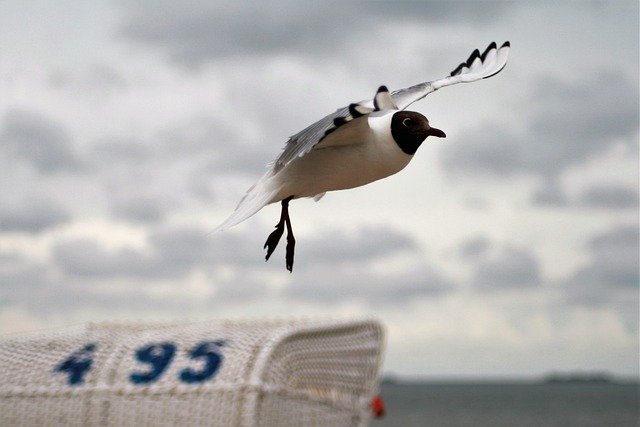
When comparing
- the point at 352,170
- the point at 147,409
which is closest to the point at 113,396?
the point at 147,409

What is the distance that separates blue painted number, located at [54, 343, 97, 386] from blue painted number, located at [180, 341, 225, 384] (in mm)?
1190

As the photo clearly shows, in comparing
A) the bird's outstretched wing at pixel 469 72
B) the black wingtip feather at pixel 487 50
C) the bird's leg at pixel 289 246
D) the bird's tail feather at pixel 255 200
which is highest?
the black wingtip feather at pixel 487 50

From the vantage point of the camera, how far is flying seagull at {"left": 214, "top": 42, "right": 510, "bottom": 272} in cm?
289

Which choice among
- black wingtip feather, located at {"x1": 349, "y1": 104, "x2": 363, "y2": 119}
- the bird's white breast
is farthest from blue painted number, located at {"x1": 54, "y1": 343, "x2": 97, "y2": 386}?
black wingtip feather, located at {"x1": 349, "y1": 104, "x2": 363, "y2": 119}

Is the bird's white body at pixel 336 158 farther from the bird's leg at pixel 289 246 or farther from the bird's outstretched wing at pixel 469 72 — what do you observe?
the bird's outstretched wing at pixel 469 72

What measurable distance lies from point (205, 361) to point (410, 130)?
7547 mm

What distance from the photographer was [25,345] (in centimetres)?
1133

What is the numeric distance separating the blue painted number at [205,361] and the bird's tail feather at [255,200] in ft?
22.5

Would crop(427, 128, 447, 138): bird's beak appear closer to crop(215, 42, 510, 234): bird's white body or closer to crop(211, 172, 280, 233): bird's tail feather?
crop(215, 42, 510, 234): bird's white body

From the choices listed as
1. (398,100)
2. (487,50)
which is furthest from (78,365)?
(398,100)

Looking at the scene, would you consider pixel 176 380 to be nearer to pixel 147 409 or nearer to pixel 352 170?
pixel 147 409

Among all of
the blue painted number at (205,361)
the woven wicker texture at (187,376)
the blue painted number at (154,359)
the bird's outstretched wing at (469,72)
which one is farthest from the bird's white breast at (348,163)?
the blue painted number at (154,359)

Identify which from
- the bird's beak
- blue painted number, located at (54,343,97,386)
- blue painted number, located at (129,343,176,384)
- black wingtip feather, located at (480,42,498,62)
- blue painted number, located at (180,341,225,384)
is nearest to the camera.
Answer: the bird's beak

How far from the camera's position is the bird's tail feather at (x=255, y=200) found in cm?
312
